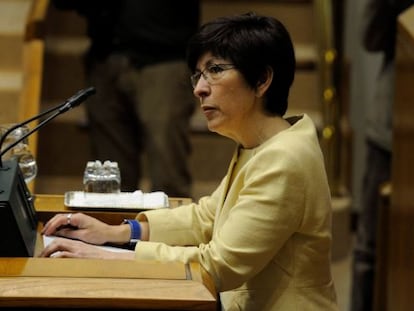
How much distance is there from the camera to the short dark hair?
2244 mm

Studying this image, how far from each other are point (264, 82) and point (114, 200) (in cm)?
52

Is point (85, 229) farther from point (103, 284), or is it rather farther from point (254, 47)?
point (254, 47)

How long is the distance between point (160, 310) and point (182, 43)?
8.23ft

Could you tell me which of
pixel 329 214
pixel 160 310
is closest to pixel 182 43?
pixel 329 214

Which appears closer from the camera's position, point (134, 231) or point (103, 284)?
point (103, 284)

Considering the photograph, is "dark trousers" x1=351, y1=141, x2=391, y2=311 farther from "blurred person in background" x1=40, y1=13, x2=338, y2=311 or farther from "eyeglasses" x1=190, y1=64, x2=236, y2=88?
"eyeglasses" x1=190, y1=64, x2=236, y2=88

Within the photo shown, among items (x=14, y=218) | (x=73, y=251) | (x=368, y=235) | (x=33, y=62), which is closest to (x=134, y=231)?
(x=73, y=251)

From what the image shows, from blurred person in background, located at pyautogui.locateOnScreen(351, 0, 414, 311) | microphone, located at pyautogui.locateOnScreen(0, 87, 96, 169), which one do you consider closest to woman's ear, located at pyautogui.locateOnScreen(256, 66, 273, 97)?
microphone, located at pyautogui.locateOnScreen(0, 87, 96, 169)

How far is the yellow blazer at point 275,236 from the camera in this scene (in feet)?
7.04

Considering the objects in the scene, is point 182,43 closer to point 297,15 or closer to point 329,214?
point 297,15

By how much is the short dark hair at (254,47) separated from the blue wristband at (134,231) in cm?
41

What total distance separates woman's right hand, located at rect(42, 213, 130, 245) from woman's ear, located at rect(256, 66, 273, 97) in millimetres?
444

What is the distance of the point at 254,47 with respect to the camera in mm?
2244

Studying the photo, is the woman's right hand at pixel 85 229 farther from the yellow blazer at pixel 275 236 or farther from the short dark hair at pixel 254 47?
the short dark hair at pixel 254 47
